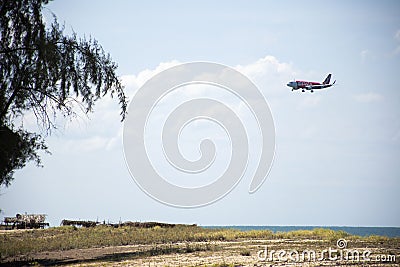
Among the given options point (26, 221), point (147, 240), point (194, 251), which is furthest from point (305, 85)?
point (26, 221)

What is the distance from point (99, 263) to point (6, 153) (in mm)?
6968

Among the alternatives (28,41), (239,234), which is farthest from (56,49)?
(239,234)

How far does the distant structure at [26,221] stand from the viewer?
57809 millimetres

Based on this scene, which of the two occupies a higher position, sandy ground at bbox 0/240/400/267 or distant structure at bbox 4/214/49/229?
distant structure at bbox 4/214/49/229

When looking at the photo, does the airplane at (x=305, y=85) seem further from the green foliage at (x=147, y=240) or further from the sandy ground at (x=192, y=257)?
the sandy ground at (x=192, y=257)

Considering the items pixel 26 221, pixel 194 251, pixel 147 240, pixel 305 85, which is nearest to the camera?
pixel 194 251

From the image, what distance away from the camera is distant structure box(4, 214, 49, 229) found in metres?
57.8

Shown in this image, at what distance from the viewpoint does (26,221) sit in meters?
59.6

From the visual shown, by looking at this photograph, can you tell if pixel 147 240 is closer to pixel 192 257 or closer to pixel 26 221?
pixel 192 257

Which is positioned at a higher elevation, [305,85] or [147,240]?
[305,85]

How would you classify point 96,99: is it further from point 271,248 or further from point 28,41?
point 271,248

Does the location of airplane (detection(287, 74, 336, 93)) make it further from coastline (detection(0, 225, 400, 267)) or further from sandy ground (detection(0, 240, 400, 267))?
sandy ground (detection(0, 240, 400, 267))

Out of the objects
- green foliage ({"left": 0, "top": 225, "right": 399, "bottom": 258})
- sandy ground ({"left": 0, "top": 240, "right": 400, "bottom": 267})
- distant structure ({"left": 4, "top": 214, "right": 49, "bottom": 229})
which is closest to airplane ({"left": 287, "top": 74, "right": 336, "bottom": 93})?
green foliage ({"left": 0, "top": 225, "right": 399, "bottom": 258})

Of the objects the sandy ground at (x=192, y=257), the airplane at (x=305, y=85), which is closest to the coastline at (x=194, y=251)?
the sandy ground at (x=192, y=257)
